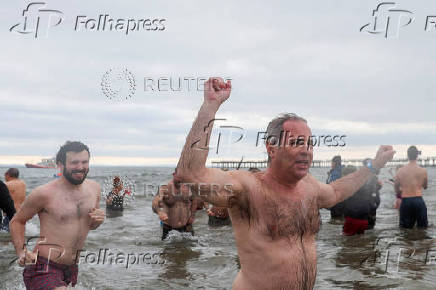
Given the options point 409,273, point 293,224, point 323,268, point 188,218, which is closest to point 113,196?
point 188,218

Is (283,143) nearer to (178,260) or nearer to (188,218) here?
(178,260)

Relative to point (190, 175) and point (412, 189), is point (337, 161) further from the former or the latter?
point (190, 175)

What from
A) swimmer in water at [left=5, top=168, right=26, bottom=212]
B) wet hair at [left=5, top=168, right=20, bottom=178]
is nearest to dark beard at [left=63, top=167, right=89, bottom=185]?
swimmer in water at [left=5, top=168, right=26, bottom=212]

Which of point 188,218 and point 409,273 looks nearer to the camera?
point 409,273

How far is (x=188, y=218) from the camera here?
11.0 m

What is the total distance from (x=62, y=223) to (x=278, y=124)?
9.74 feet

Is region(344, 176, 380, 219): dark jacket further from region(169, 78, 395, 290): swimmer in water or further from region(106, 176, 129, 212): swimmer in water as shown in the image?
region(106, 176, 129, 212): swimmer in water

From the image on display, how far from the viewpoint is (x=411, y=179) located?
12.0 meters

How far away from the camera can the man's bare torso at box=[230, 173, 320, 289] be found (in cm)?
335

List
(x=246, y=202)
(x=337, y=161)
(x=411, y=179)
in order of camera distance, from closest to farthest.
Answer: (x=246, y=202)
(x=411, y=179)
(x=337, y=161)

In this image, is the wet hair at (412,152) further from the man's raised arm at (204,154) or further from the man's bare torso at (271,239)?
the man's raised arm at (204,154)

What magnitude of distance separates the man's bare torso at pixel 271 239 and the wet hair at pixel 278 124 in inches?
11.9

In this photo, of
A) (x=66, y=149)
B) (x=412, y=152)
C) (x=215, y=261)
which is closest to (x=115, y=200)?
(x=215, y=261)

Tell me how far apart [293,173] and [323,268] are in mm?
6184
